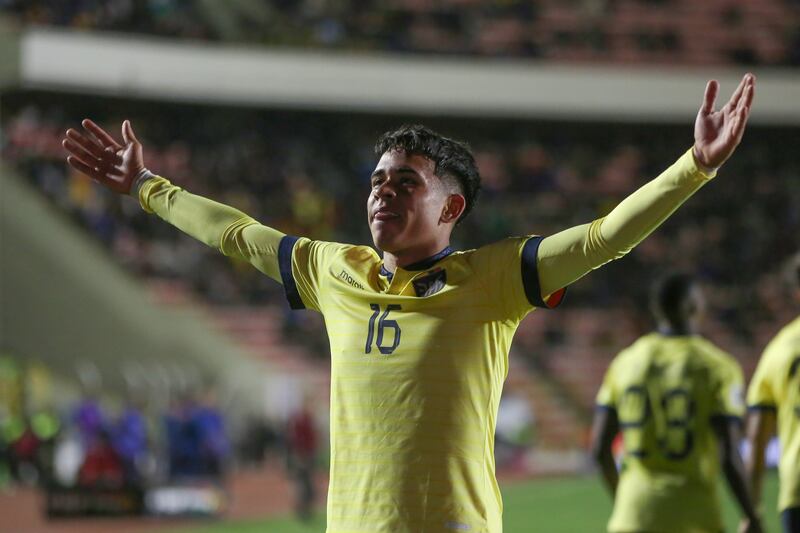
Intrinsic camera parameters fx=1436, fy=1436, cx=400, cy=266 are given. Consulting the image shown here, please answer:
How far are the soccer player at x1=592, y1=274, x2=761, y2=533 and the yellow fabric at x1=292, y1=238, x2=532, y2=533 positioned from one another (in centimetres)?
219

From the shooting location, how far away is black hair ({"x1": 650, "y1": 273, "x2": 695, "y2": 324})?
6.19 metres

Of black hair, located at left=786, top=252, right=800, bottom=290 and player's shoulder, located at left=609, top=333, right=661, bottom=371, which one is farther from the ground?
black hair, located at left=786, top=252, right=800, bottom=290

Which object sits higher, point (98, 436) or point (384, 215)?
point (98, 436)

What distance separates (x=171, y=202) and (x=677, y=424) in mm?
2611

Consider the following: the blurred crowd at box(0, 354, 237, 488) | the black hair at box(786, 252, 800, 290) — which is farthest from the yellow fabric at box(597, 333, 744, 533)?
the blurred crowd at box(0, 354, 237, 488)

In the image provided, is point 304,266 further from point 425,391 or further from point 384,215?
point 425,391

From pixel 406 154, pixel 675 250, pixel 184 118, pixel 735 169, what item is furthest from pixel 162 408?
pixel 406 154

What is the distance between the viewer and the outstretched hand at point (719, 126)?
3.65 metres

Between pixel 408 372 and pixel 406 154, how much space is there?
650mm

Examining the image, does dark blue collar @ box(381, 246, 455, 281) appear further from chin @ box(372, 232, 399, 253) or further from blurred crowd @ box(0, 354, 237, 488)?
blurred crowd @ box(0, 354, 237, 488)

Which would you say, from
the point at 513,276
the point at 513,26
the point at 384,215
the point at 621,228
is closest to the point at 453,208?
the point at 384,215

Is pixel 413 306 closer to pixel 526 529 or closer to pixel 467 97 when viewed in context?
pixel 526 529

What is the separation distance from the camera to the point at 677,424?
609 centimetres

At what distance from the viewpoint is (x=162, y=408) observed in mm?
22453
